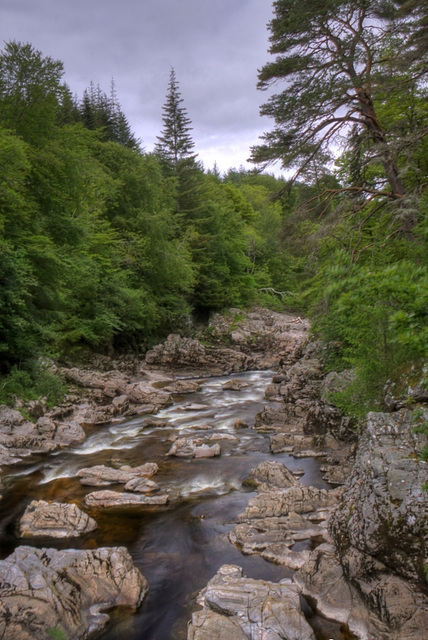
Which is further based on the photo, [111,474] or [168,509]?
[111,474]

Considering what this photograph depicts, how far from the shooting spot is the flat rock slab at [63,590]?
5.12 m

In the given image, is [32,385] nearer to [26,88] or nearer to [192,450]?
[192,450]

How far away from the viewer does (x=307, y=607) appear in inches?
227

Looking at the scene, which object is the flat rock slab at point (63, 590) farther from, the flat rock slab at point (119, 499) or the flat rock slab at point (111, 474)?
the flat rock slab at point (111, 474)

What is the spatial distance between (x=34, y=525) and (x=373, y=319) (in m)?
8.17

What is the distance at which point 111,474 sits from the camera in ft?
34.9

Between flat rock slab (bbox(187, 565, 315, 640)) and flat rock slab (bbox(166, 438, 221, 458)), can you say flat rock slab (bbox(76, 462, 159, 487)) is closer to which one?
flat rock slab (bbox(166, 438, 221, 458))

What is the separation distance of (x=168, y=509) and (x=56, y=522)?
7.56 ft

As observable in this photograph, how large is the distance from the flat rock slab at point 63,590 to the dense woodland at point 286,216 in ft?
16.9

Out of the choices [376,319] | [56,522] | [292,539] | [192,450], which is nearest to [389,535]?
[292,539]

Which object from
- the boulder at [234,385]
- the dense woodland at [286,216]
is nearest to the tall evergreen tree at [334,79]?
the dense woodland at [286,216]

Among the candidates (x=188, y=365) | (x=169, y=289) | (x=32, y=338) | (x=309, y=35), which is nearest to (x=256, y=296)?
(x=169, y=289)

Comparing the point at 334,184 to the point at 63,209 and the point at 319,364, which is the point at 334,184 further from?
the point at 63,209

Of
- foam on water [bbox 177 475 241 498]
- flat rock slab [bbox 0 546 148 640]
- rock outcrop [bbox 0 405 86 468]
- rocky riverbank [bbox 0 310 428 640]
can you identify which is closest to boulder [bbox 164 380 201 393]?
rock outcrop [bbox 0 405 86 468]
